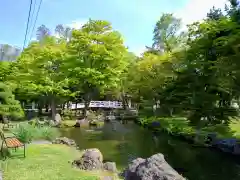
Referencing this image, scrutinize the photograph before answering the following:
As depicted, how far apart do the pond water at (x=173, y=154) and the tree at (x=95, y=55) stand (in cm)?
1080

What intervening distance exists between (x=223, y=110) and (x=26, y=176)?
15450 millimetres

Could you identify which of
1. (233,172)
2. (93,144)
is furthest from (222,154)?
(93,144)

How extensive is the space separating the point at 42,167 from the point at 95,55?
22937 mm

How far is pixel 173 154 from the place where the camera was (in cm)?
1568

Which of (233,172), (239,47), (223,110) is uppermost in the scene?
(239,47)

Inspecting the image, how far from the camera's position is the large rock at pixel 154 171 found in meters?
7.43

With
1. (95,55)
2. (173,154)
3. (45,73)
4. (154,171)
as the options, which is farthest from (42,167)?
(95,55)

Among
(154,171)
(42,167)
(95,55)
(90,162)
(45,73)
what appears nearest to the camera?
(154,171)

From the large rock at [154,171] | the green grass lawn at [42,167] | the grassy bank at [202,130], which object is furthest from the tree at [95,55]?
the large rock at [154,171]

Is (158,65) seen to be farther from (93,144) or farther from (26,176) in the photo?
(26,176)

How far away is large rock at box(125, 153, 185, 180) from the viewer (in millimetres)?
7427

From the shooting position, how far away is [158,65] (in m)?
30.7

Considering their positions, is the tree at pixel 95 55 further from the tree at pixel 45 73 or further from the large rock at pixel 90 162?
the large rock at pixel 90 162

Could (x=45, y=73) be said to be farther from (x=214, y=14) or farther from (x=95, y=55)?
(x=214, y=14)
